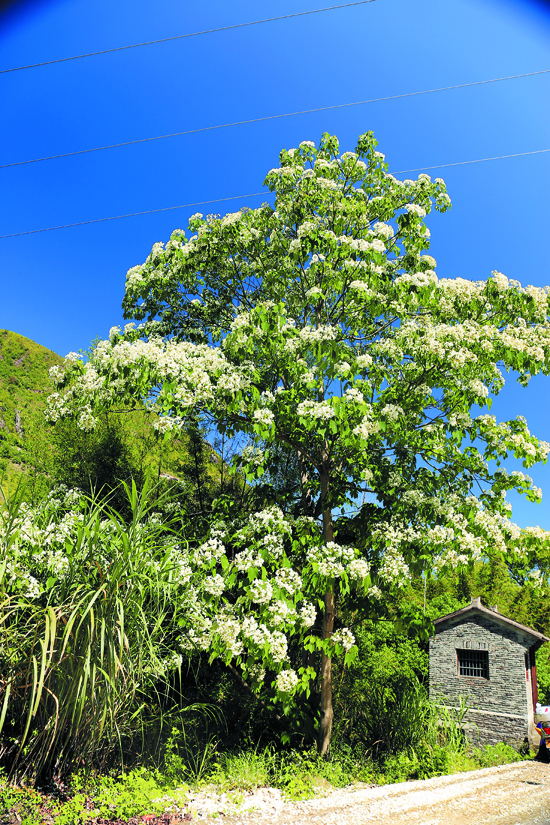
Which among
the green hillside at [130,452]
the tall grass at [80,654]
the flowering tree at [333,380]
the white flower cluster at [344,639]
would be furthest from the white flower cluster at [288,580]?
the green hillside at [130,452]

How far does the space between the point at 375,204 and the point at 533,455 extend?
420 centimetres

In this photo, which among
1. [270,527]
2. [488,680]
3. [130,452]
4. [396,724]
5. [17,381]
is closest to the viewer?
[270,527]

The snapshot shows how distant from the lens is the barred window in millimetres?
13031

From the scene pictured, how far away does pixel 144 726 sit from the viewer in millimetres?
5039

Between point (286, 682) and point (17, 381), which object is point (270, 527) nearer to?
point (286, 682)

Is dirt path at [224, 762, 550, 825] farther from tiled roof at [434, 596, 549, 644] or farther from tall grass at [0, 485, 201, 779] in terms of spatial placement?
tiled roof at [434, 596, 549, 644]

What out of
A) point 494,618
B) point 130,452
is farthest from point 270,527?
point 494,618

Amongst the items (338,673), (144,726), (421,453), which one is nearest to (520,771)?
(338,673)

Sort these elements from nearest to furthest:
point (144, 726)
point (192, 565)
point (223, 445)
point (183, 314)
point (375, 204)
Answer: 1. point (144, 726)
2. point (192, 565)
3. point (375, 204)
4. point (183, 314)
5. point (223, 445)

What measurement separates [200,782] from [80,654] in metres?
2.27

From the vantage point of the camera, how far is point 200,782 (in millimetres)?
5043

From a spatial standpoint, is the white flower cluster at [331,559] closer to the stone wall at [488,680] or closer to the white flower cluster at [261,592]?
the white flower cluster at [261,592]

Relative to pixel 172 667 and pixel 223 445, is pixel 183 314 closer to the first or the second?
pixel 223 445

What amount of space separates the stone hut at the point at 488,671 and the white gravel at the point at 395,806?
6486mm
